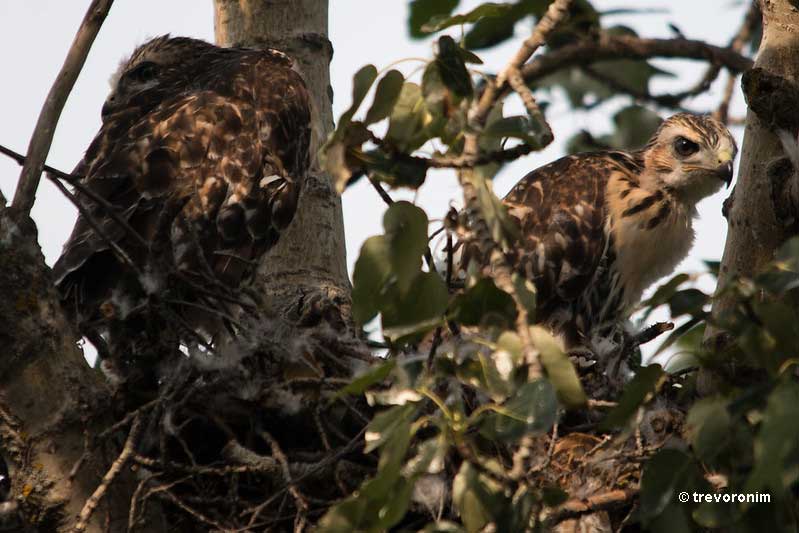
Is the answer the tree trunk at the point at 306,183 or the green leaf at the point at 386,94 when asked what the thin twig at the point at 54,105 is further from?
the tree trunk at the point at 306,183

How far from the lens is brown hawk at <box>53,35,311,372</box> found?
14.4ft

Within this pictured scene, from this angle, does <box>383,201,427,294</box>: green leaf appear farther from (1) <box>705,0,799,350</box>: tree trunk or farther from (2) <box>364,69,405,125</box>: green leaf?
(1) <box>705,0,799,350</box>: tree trunk

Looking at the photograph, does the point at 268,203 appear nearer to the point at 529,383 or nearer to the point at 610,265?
the point at 610,265

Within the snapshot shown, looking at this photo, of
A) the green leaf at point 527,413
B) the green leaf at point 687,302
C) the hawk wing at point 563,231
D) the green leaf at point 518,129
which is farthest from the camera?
the hawk wing at point 563,231

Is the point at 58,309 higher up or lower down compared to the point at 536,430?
higher up

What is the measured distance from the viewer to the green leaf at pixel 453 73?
2549 mm

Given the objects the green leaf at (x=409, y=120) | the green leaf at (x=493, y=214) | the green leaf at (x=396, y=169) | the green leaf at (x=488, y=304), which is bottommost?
the green leaf at (x=488, y=304)

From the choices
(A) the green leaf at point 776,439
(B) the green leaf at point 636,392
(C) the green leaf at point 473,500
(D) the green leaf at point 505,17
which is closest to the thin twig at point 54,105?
(D) the green leaf at point 505,17

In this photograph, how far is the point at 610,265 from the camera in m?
5.77

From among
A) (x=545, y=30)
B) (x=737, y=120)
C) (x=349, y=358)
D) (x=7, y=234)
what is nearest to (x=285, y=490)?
(x=349, y=358)

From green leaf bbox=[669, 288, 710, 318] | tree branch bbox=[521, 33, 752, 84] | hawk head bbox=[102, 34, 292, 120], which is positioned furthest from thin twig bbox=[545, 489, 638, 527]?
tree branch bbox=[521, 33, 752, 84]

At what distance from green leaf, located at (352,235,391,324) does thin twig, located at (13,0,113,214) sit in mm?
1201

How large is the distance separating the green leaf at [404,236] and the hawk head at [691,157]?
3567 mm

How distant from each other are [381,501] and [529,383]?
383mm
